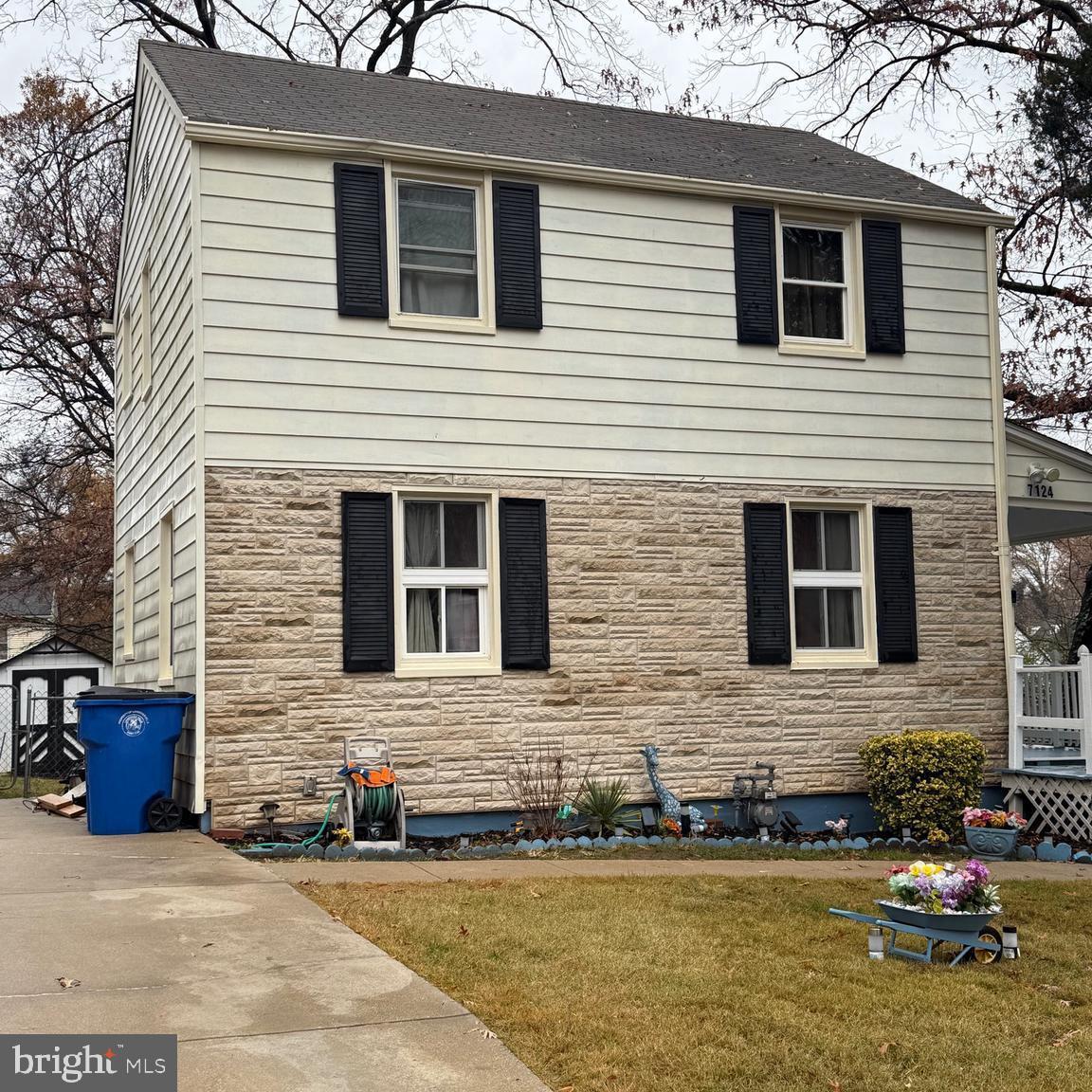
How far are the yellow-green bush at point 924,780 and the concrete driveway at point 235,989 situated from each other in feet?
20.5

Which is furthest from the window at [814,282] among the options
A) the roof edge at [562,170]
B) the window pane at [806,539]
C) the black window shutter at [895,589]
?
the black window shutter at [895,589]

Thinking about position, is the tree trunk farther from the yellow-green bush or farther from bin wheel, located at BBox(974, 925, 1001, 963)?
bin wheel, located at BBox(974, 925, 1001, 963)

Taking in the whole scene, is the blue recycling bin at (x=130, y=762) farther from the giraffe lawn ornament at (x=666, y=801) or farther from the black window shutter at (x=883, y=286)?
the black window shutter at (x=883, y=286)

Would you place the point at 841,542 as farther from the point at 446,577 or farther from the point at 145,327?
the point at 145,327

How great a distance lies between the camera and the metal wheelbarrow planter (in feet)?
21.8

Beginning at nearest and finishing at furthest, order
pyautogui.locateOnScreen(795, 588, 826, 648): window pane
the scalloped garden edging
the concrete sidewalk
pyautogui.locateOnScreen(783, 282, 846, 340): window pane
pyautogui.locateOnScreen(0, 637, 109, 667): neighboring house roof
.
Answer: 1. the concrete sidewalk
2. the scalloped garden edging
3. pyautogui.locateOnScreen(795, 588, 826, 648): window pane
4. pyautogui.locateOnScreen(783, 282, 846, 340): window pane
5. pyautogui.locateOnScreen(0, 637, 109, 667): neighboring house roof

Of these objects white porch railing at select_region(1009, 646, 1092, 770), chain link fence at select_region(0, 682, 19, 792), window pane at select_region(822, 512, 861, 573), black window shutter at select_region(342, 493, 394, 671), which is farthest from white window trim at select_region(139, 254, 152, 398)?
chain link fence at select_region(0, 682, 19, 792)

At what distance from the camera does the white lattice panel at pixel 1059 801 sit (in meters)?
12.5

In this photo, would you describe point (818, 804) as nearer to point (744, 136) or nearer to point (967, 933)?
point (967, 933)

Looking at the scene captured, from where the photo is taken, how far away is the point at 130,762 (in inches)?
422

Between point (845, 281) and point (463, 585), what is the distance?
5130mm

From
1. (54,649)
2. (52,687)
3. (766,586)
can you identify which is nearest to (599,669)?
(766,586)

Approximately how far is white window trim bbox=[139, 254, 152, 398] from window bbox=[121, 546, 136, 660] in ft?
7.19

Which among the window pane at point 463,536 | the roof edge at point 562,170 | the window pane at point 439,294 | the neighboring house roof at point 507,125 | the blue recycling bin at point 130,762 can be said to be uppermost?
the neighboring house roof at point 507,125
